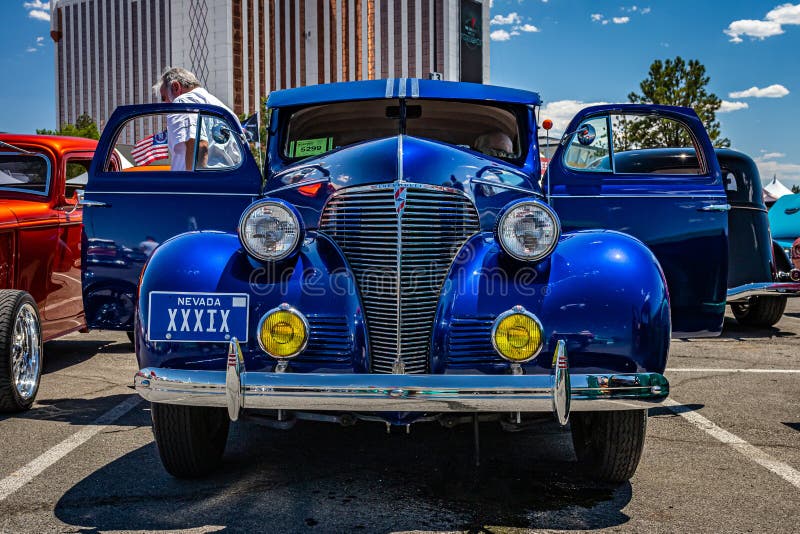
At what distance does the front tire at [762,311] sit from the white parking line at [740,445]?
4.47 meters

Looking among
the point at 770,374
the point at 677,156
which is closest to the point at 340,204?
the point at 770,374

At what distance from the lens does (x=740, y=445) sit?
4195 mm

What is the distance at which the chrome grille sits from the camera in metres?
3.29

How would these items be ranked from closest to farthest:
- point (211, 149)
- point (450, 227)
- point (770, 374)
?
point (450, 227) < point (211, 149) < point (770, 374)

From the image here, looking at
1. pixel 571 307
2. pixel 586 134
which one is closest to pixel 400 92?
pixel 586 134

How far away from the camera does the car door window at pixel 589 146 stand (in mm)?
4430

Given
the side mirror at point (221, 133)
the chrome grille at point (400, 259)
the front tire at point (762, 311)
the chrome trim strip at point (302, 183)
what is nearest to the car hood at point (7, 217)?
the side mirror at point (221, 133)

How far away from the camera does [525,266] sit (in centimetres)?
323

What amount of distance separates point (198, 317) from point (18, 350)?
2406 millimetres

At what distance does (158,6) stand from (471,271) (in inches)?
4356

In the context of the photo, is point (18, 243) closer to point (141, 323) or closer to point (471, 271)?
point (141, 323)

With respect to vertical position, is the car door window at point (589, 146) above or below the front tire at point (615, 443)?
above

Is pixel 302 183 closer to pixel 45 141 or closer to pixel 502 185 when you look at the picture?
pixel 502 185

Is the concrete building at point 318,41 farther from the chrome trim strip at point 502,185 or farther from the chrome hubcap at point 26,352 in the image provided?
the chrome trim strip at point 502,185
